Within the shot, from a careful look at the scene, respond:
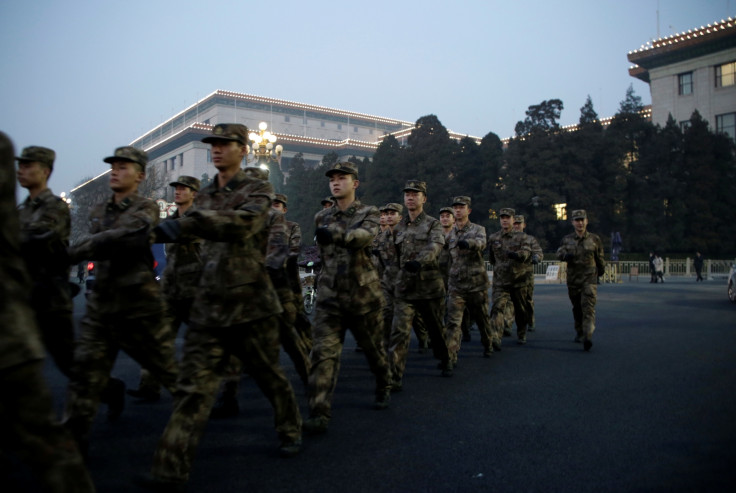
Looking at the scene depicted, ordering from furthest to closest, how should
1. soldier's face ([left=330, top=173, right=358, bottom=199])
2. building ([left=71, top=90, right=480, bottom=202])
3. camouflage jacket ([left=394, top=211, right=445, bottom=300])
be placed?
building ([left=71, top=90, right=480, bottom=202]), camouflage jacket ([left=394, top=211, right=445, bottom=300]), soldier's face ([left=330, top=173, right=358, bottom=199])

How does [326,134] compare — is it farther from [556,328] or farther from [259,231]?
[259,231]

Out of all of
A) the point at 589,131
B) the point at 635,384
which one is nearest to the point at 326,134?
the point at 589,131

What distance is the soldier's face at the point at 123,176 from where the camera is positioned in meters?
4.66

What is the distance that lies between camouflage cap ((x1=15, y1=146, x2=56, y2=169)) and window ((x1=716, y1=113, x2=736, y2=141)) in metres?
55.0

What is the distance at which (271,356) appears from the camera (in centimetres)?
403

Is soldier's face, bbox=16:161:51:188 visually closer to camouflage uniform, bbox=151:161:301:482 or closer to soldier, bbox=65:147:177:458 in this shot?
soldier, bbox=65:147:177:458

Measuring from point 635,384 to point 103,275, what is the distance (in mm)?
5703

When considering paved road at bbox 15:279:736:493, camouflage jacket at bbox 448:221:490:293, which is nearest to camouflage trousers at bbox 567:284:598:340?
paved road at bbox 15:279:736:493

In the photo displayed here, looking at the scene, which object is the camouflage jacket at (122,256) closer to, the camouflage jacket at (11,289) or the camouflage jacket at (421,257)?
the camouflage jacket at (11,289)

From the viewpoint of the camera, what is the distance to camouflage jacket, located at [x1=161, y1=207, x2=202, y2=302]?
6.06 meters

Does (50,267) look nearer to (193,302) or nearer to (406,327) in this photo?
(193,302)

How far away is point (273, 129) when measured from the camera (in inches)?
3339

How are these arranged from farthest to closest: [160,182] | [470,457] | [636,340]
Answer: [160,182] → [636,340] → [470,457]

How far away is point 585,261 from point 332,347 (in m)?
6.45
